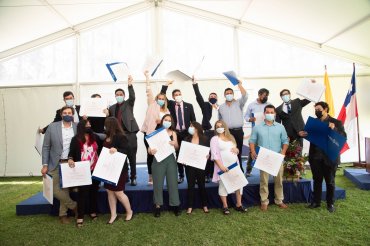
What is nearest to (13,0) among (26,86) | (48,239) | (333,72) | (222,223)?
(26,86)

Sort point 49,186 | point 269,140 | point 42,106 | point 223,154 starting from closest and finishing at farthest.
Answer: point 49,186
point 223,154
point 269,140
point 42,106

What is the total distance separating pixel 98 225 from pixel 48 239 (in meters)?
0.61

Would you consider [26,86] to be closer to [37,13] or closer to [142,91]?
[37,13]

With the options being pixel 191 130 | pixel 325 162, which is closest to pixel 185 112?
pixel 191 130

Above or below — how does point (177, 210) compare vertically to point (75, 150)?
below

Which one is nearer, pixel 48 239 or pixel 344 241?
pixel 344 241

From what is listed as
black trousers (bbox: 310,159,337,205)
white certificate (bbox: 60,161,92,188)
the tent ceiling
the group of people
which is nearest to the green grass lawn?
the group of people

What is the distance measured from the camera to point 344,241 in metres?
2.82

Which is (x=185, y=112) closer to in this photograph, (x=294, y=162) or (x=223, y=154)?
(x=223, y=154)

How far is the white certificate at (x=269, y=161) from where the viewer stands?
3.63 meters

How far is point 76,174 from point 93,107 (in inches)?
41.8

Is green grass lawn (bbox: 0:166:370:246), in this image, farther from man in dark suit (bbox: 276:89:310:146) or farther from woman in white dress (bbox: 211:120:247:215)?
man in dark suit (bbox: 276:89:310:146)

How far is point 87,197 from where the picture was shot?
368cm

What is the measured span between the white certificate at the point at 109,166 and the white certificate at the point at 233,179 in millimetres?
1417
